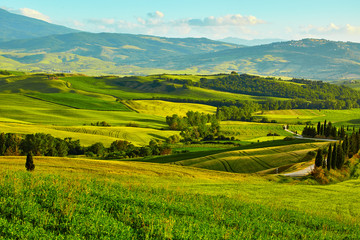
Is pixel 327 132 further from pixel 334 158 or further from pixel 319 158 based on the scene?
pixel 319 158

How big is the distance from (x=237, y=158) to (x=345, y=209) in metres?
43.3

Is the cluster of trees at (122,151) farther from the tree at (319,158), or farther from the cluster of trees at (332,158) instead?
the tree at (319,158)

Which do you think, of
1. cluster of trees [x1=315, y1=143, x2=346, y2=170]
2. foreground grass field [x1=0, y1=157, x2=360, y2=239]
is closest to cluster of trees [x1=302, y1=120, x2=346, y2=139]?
cluster of trees [x1=315, y1=143, x2=346, y2=170]

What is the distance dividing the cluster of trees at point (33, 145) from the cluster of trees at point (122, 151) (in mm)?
8520

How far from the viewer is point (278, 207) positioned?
3484 cm

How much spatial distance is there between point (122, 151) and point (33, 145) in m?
25.9

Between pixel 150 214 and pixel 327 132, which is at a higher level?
pixel 150 214

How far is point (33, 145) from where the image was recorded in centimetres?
10469

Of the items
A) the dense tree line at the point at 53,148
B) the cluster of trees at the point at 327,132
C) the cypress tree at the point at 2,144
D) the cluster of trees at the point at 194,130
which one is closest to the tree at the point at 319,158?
the dense tree line at the point at 53,148

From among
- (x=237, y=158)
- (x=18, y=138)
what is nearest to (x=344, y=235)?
(x=237, y=158)

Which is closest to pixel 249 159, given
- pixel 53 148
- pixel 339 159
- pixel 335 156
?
pixel 335 156

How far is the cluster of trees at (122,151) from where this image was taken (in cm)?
10601

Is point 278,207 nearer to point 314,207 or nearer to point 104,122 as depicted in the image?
point 314,207

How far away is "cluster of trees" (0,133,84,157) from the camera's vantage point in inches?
4055
